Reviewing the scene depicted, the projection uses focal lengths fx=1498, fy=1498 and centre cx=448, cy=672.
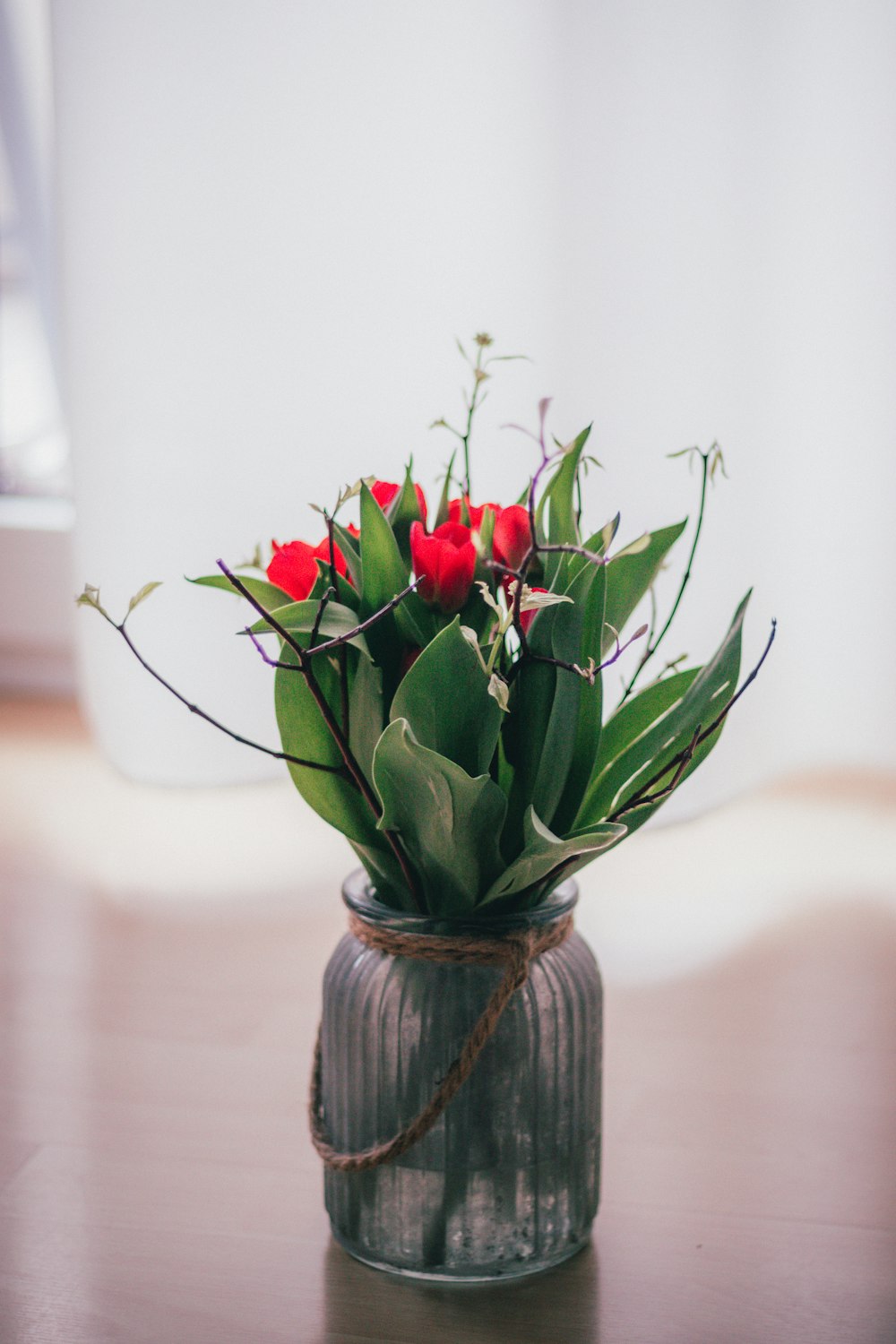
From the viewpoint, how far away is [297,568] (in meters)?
0.68

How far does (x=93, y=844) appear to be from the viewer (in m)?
1.53

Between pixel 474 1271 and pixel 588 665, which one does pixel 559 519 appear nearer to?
pixel 588 665

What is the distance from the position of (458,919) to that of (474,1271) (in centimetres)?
18

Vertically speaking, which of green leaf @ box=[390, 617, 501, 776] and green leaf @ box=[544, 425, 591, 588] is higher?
green leaf @ box=[544, 425, 591, 588]

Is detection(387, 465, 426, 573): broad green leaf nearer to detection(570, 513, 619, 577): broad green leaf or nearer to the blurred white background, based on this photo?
detection(570, 513, 619, 577): broad green leaf

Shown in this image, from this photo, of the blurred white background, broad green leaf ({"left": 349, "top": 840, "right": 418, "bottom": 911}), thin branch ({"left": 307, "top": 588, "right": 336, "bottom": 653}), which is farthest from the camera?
the blurred white background

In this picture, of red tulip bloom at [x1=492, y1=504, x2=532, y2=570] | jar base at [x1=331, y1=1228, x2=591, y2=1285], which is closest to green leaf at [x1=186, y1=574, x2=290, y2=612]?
red tulip bloom at [x1=492, y1=504, x2=532, y2=570]

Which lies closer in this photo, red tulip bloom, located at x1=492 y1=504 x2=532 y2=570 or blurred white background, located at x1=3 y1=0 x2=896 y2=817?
red tulip bloom, located at x1=492 y1=504 x2=532 y2=570

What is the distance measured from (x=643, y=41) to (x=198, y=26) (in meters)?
0.47

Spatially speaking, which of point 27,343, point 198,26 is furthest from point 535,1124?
point 27,343

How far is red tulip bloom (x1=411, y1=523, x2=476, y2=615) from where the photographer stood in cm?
66

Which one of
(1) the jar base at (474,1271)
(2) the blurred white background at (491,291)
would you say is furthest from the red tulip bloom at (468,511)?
(2) the blurred white background at (491,291)

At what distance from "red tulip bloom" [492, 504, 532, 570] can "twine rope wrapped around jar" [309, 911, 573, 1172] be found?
0.58ft

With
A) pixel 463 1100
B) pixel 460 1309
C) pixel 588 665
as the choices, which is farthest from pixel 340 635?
pixel 460 1309
